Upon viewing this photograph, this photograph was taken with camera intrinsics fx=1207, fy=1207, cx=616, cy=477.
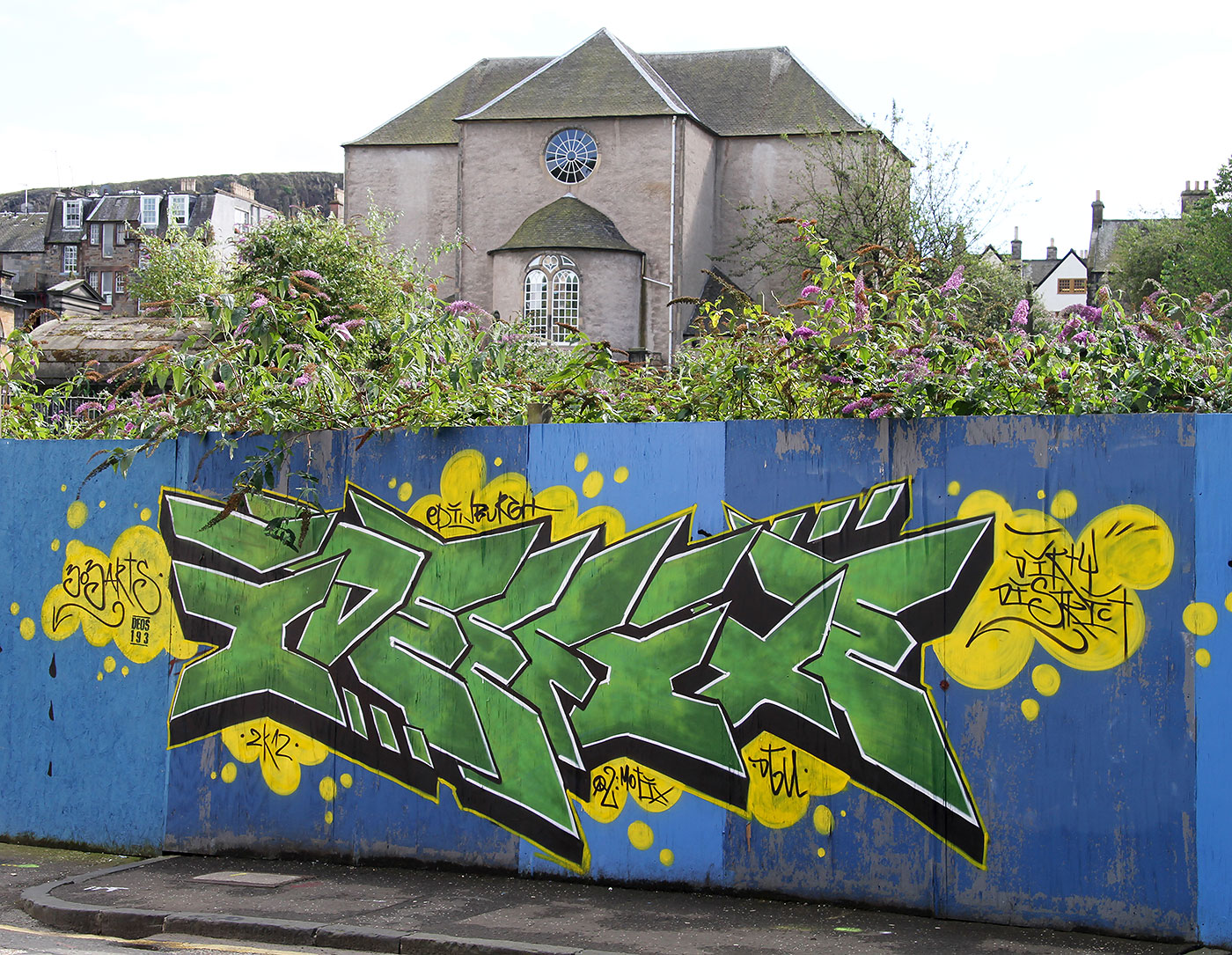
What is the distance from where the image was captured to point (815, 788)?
20.2ft

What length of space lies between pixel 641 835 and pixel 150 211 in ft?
318

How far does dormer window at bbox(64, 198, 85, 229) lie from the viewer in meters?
93.7

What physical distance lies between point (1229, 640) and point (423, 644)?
4254 millimetres

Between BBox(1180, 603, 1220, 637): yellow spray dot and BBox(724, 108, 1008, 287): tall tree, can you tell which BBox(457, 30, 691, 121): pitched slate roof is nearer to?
BBox(724, 108, 1008, 287): tall tree

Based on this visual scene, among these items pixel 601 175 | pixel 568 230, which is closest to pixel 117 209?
pixel 601 175

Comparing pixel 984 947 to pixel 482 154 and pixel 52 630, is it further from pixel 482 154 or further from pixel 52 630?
pixel 482 154

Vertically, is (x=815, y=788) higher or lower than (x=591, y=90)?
lower

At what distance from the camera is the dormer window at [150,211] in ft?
303

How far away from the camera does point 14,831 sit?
8.23 m

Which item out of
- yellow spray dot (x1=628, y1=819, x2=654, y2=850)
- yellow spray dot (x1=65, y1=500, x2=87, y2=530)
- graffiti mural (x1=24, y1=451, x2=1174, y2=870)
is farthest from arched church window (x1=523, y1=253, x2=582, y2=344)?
yellow spray dot (x1=628, y1=819, x2=654, y2=850)

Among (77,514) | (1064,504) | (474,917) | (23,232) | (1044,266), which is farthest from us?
(1044,266)

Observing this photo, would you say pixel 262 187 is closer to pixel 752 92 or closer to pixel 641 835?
pixel 752 92

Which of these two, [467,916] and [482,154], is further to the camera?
[482,154]

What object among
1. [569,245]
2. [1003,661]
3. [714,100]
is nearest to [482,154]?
[569,245]
